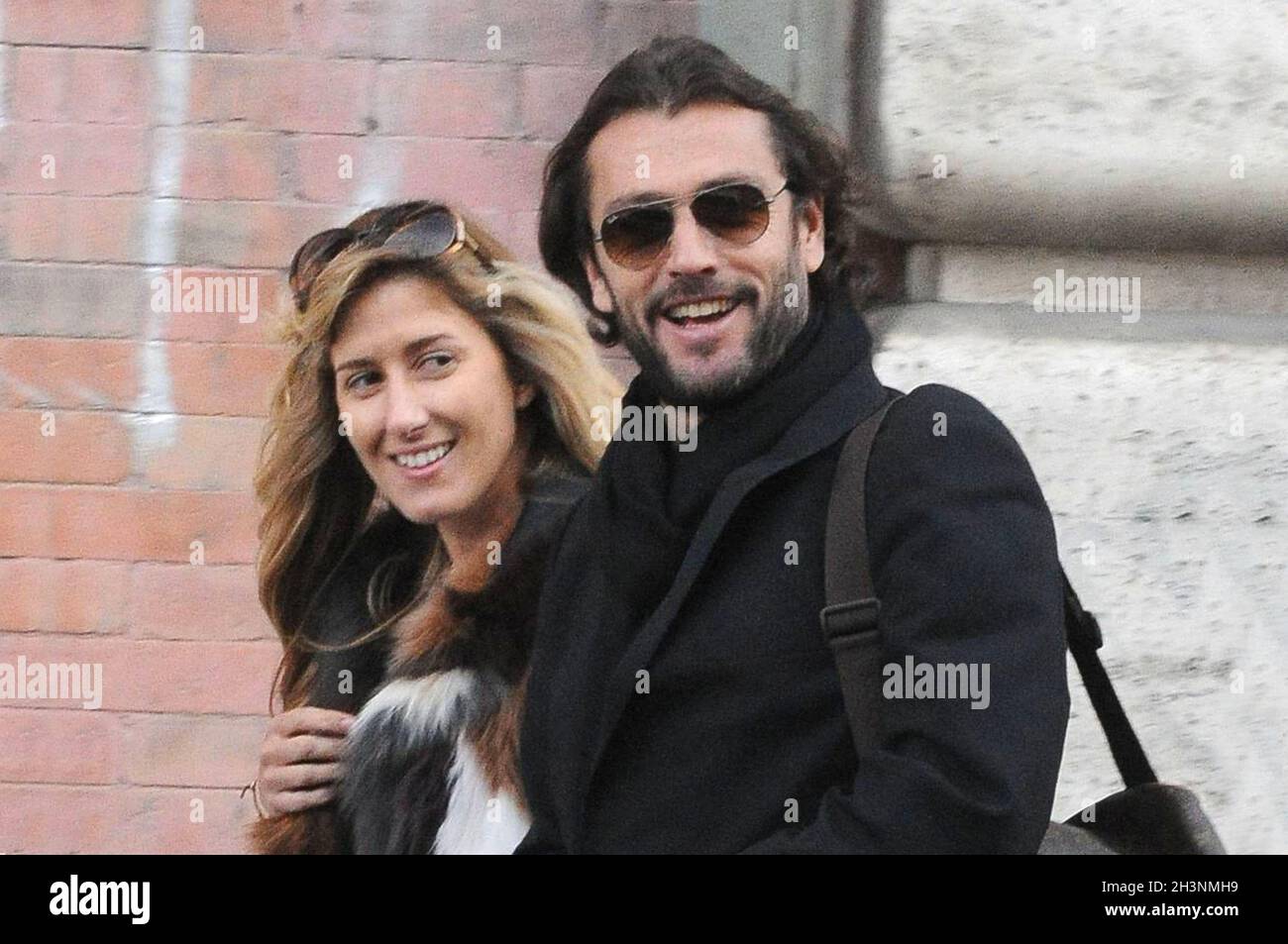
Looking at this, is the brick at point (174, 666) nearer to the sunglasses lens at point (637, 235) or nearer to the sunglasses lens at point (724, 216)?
the sunglasses lens at point (637, 235)

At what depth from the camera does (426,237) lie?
112 inches

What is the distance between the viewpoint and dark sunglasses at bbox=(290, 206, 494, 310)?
285 cm

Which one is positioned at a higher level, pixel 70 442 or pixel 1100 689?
pixel 70 442

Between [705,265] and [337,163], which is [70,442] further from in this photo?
[705,265]

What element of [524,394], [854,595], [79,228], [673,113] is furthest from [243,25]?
[854,595]

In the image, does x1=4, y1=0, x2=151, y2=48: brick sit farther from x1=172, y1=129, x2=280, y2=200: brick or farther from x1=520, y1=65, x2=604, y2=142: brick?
x1=520, y1=65, x2=604, y2=142: brick

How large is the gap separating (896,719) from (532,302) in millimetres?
1111

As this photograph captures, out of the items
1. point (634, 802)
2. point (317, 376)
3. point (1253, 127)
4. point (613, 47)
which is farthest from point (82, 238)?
point (1253, 127)

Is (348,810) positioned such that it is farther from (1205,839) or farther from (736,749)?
(1205,839)

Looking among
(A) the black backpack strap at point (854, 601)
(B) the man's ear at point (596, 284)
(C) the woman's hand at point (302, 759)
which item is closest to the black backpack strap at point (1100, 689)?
(A) the black backpack strap at point (854, 601)

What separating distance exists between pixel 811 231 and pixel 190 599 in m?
1.20

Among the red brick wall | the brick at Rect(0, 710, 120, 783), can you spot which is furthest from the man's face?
the brick at Rect(0, 710, 120, 783)

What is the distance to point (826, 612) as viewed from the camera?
2062 mm
